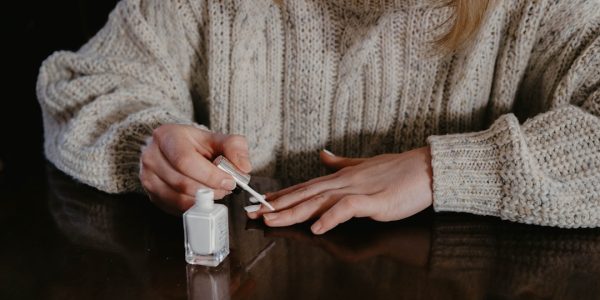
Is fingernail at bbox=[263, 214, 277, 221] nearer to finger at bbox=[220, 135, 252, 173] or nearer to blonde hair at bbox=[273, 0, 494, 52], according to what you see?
finger at bbox=[220, 135, 252, 173]

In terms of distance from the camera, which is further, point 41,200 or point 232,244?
point 41,200

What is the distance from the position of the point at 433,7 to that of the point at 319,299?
0.52 metres

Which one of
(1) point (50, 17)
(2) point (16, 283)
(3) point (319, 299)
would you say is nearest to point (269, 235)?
(3) point (319, 299)

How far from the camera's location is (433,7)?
0.85 metres

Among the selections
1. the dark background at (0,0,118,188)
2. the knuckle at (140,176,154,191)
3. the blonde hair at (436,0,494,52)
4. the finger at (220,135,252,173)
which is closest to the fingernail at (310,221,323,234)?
the finger at (220,135,252,173)

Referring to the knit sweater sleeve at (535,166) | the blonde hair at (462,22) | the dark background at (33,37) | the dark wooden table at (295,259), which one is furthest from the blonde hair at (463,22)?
the dark background at (33,37)

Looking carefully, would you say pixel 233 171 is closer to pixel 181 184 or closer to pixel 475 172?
pixel 181 184

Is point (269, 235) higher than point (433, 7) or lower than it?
lower

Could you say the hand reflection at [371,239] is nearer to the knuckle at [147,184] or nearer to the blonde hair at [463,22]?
the knuckle at [147,184]

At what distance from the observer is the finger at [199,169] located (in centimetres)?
64

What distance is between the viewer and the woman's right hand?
644 millimetres

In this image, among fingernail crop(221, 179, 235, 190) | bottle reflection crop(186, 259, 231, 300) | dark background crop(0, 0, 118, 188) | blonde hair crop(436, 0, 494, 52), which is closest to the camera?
bottle reflection crop(186, 259, 231, 300)

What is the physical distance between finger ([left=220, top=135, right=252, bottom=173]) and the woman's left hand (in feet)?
0.22

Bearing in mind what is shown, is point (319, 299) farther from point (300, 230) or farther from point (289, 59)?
point (289, 59)
